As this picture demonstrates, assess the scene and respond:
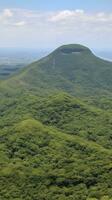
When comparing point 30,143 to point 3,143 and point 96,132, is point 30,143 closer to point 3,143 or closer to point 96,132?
point 3,143

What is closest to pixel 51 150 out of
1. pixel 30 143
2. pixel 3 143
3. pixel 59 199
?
pixel 30 143

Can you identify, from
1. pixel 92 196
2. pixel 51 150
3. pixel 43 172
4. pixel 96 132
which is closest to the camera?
pixel 92 196

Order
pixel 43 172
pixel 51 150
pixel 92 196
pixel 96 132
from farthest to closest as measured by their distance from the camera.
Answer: pixel 96 132 < pixel 51 150 < pixel 43 172 < pixel 92 196

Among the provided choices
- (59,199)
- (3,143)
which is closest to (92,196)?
→ (59,199)

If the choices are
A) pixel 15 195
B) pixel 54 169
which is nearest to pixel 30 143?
pixel 54 169

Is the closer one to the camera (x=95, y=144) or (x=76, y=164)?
(x=76, y=164)

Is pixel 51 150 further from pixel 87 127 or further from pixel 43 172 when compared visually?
pixel 87 127

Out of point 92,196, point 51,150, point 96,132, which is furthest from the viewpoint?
point 96,132

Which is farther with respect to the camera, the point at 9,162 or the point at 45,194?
the point at 9,162

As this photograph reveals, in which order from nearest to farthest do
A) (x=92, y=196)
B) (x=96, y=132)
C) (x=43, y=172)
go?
1. (x=92, y=196)
2. (x=43, y=172)
3. (x=96, y=132)
